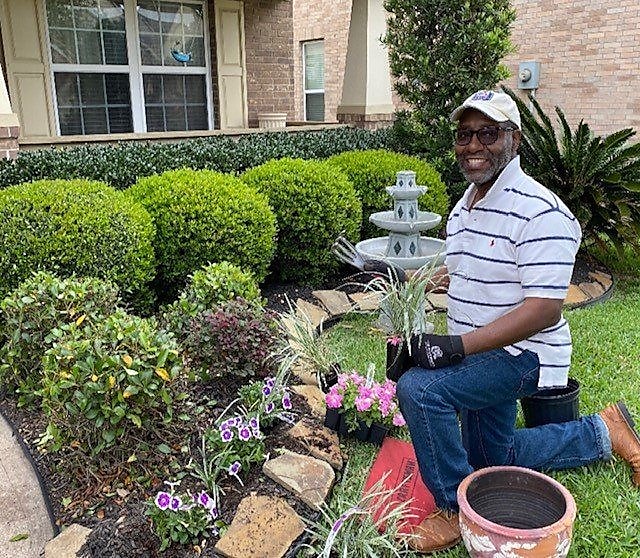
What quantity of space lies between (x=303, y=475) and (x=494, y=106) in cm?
159

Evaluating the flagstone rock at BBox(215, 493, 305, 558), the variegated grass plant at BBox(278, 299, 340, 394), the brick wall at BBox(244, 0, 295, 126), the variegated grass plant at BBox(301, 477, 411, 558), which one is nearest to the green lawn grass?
the variegated grass plant at BBox(301, 477, 411, 558)

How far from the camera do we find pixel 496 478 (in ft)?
7.27

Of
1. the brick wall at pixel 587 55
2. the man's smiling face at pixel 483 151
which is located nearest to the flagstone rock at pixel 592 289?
the man's smiling face at pixel 483 151

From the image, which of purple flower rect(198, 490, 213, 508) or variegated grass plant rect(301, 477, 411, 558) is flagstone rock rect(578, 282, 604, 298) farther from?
purple flower rect(198, 490, 213, 508)

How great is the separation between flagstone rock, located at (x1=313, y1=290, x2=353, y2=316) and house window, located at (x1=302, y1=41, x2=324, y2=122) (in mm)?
11142

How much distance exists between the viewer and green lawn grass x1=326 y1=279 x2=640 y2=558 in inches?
90.9

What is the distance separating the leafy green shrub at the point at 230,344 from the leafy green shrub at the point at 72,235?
3.35 ft

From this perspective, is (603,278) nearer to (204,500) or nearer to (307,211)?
(307,211)

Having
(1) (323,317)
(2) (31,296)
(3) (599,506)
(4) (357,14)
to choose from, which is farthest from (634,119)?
(2) (31,296)

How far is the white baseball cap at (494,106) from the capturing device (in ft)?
6.51

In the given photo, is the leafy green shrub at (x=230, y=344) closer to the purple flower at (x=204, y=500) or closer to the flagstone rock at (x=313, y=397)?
the flagstone rock at (x=313, y=397)

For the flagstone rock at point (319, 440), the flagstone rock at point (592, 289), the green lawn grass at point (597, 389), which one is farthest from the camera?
the flagstone rock at point (592, 289)

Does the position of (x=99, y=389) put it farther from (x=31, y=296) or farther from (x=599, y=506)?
(x=599, y=506)

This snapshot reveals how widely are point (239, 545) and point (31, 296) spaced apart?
1.84 m
